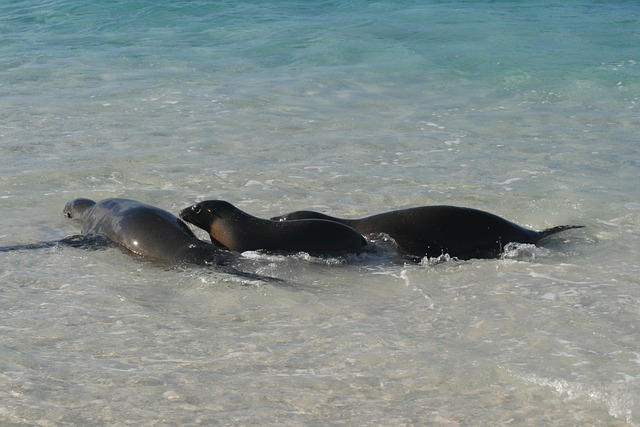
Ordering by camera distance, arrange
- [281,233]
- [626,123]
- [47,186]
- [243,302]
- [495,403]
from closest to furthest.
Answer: [495,403] → [243,302] → [281,233] → [47,186] → [626,123]

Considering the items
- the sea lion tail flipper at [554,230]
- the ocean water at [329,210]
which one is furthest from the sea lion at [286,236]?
the sea lion tail flipper at [554,230]

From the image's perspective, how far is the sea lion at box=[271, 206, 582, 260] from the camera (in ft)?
20.6

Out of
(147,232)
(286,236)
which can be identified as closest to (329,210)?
(286,236)

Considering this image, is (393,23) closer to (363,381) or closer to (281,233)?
(281,233)

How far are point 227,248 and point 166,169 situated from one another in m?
2.35

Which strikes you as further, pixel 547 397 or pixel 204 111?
pixel 204 111

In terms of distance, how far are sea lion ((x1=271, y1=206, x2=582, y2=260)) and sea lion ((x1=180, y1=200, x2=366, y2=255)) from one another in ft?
0.92

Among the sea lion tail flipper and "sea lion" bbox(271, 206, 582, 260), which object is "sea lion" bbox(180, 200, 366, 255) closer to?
"sea lion" bbox(271, 206, 582, 260)

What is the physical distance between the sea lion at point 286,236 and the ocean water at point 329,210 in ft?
0.33

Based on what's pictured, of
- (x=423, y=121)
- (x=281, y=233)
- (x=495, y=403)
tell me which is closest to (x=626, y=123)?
(x=423, y=121)

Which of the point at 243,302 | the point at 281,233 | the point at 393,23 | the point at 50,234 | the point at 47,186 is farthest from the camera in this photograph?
the point at 393,23

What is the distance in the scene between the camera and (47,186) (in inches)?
318

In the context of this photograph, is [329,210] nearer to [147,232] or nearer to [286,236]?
[286,236]

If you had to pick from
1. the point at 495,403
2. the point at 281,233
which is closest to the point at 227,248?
the point at 281,233
